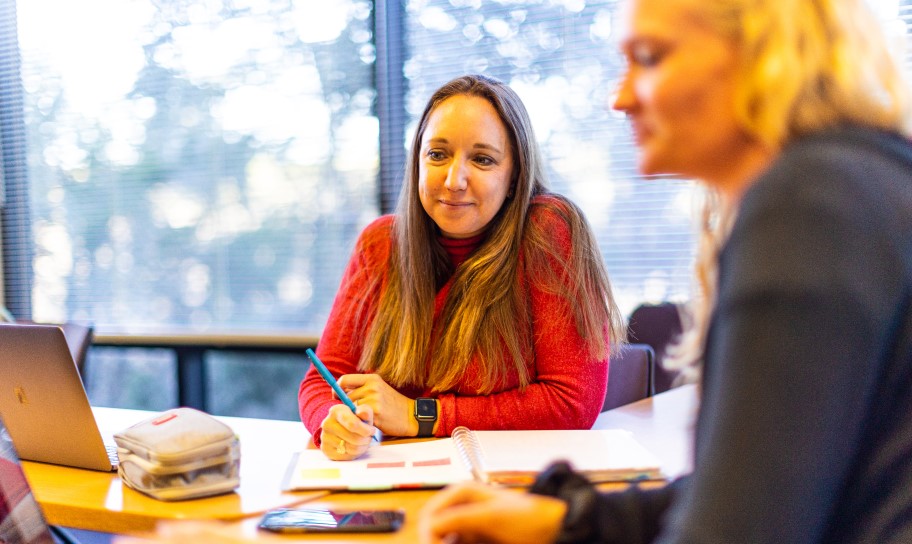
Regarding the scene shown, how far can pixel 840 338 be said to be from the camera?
572mm

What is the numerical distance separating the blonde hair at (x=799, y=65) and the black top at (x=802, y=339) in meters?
0.03

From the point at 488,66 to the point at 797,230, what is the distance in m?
2.64

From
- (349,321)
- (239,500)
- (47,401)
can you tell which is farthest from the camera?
(349,321)

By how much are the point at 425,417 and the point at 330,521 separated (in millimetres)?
483

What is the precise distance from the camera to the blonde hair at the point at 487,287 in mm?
1631

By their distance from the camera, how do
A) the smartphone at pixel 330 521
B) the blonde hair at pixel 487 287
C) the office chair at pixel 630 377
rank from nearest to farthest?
the smartphone at pixel 330 521 < the blonde hair at pixel 487 287 < the office chair at pixel 630 377

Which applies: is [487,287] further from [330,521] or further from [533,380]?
[330,521]

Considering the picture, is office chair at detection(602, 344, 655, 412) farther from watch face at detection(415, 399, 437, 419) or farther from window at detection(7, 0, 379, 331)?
window at detection(7, 0, 379, 331)

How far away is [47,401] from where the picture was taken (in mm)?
1318

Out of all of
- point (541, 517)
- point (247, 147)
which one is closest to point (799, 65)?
point (541, 517)

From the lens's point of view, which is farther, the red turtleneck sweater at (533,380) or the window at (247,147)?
the window at (247,147)

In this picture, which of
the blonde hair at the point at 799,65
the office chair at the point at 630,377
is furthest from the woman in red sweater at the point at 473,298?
the blonde hair at the point at 799,65

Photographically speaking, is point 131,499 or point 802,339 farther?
point 131,499

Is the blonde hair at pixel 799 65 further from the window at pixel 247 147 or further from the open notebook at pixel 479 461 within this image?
the window at pixel 247 147
